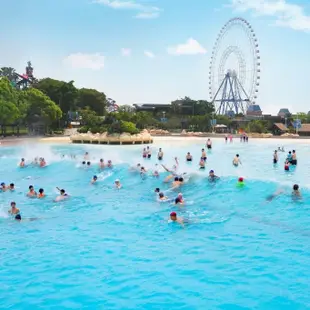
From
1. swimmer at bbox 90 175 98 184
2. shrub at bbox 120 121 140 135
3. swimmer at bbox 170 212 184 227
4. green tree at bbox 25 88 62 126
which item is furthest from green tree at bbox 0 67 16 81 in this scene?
swimmer at bbox 170 212 184 227

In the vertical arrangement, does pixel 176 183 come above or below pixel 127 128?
below

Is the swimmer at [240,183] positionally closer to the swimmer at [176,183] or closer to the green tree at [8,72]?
the swimmer at [176,183]

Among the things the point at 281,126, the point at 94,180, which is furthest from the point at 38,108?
the point at 281,126

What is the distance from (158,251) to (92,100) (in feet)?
303

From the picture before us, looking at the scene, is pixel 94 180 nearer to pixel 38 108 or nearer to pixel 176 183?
pixel 176 183

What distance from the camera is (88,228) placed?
48.2ft

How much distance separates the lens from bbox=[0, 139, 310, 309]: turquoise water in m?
9.30

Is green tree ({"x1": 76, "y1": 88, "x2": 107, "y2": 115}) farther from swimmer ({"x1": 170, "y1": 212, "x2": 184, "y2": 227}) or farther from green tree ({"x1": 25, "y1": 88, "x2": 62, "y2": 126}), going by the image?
swimmer ({"x1": 170, "y1": 212, "x2": 184, "y2": 227})

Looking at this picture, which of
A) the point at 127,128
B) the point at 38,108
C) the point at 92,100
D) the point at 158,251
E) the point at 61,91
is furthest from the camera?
the point at 92,100

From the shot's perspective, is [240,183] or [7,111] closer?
[240,183]

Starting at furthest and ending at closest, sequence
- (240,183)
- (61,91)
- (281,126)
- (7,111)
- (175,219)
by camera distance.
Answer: (281,126) → (61,91) → (7,111) → (240,183) → (175,219)

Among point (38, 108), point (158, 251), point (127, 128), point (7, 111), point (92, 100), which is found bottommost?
point (158, 251)

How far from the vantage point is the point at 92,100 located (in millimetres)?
101625

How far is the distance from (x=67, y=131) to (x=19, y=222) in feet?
209
